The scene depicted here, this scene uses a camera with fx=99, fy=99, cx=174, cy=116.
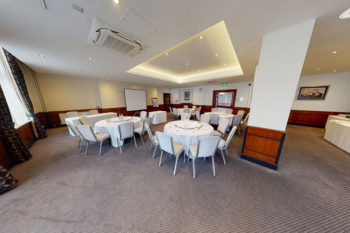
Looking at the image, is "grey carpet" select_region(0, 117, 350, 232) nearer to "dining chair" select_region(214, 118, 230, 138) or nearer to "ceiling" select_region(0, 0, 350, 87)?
"dining chair" select_region(214, 118, 230, 138)

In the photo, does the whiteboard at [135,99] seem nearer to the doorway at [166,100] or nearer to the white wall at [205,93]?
the white wall at [205,93]

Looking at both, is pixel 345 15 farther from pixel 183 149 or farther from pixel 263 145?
pixel 183 149

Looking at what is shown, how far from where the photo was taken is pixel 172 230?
1.11 meters

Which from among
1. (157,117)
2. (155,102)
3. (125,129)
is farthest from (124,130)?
(155,102)

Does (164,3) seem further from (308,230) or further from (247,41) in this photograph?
(308,230)

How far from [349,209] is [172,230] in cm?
234

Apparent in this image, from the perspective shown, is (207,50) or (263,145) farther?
(207,50)

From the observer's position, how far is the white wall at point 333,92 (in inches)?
167

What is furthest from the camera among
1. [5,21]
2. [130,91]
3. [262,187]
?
[130,91]

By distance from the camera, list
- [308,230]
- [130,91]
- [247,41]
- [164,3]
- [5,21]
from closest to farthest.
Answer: [308,230] → [164,3] → [5,21] → [247,41] → [130,91]

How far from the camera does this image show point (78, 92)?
205 inches

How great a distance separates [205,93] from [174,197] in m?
6.99

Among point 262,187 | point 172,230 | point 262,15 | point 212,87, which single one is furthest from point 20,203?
point 212,87

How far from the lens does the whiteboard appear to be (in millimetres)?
6588
